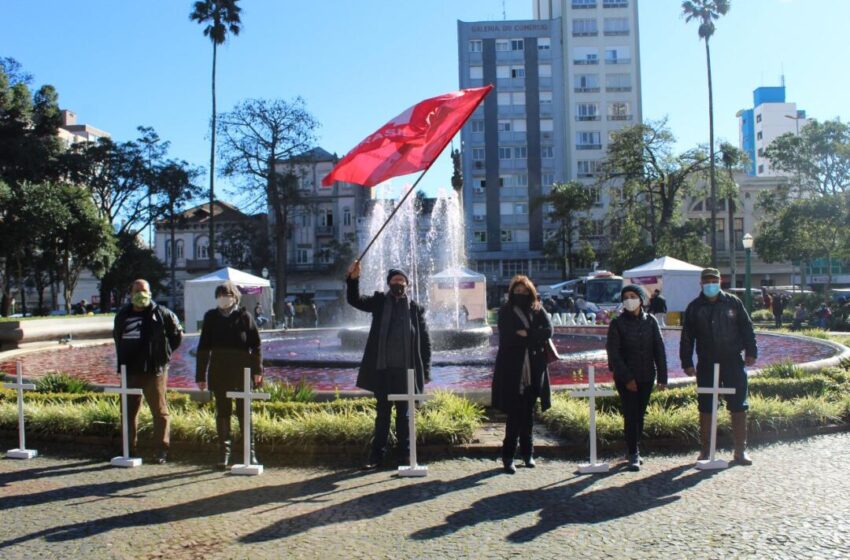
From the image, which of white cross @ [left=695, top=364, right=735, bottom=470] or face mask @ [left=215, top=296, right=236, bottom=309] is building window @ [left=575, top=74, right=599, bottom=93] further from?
face mask @ [left=215, top=296, right=236, bottom=309]

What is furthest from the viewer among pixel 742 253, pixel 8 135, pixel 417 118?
pixel 742 253

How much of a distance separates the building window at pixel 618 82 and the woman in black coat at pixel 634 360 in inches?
2745

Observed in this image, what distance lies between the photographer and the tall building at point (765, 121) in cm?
11244

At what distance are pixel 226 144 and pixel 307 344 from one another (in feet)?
102

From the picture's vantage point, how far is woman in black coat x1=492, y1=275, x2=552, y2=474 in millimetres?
6645

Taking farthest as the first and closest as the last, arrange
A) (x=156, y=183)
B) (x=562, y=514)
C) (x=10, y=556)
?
(x=156, y=183) < (x=562, y=514) < (x=10, y=556)

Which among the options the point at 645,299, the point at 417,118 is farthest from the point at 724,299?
the point at 417,118

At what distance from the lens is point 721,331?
6977 mm

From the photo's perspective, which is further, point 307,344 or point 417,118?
point 307,344

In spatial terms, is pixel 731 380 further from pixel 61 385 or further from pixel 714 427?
pixel 61 385

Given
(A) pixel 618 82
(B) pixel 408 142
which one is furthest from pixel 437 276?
(A) pixel 618 82

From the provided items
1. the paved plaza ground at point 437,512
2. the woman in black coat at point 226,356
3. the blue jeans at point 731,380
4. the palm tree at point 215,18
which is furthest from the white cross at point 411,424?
the palm tree at point 215,18

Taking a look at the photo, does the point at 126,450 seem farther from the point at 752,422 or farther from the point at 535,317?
the point at 752,422

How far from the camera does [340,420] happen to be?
24.9 ft
